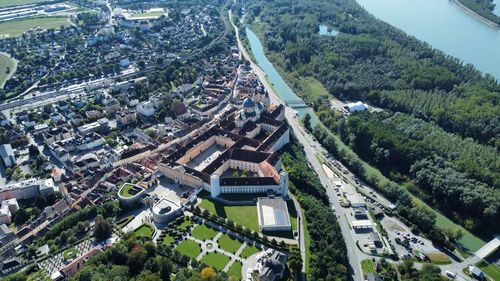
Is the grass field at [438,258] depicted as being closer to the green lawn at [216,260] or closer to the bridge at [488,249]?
the bridge at [488,249]

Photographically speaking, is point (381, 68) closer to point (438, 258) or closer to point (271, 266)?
point (438, 258)

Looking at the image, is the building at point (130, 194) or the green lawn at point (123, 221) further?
the building at point (130, 194)

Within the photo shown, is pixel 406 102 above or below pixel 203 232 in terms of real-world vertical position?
above

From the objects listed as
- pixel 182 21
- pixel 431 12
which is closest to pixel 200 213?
pixel 182 21

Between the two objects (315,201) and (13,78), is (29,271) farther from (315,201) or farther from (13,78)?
(13,78)

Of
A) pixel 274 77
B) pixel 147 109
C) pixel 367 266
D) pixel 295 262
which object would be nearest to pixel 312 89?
pixel 274 77

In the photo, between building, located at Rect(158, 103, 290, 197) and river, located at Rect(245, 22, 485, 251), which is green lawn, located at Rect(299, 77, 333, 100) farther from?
building, located at Rect(158, 103, 290, 197)

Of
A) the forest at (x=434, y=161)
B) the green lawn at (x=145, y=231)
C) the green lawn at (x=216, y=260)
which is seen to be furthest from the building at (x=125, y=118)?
the green lawn at (x=216, y=260)
